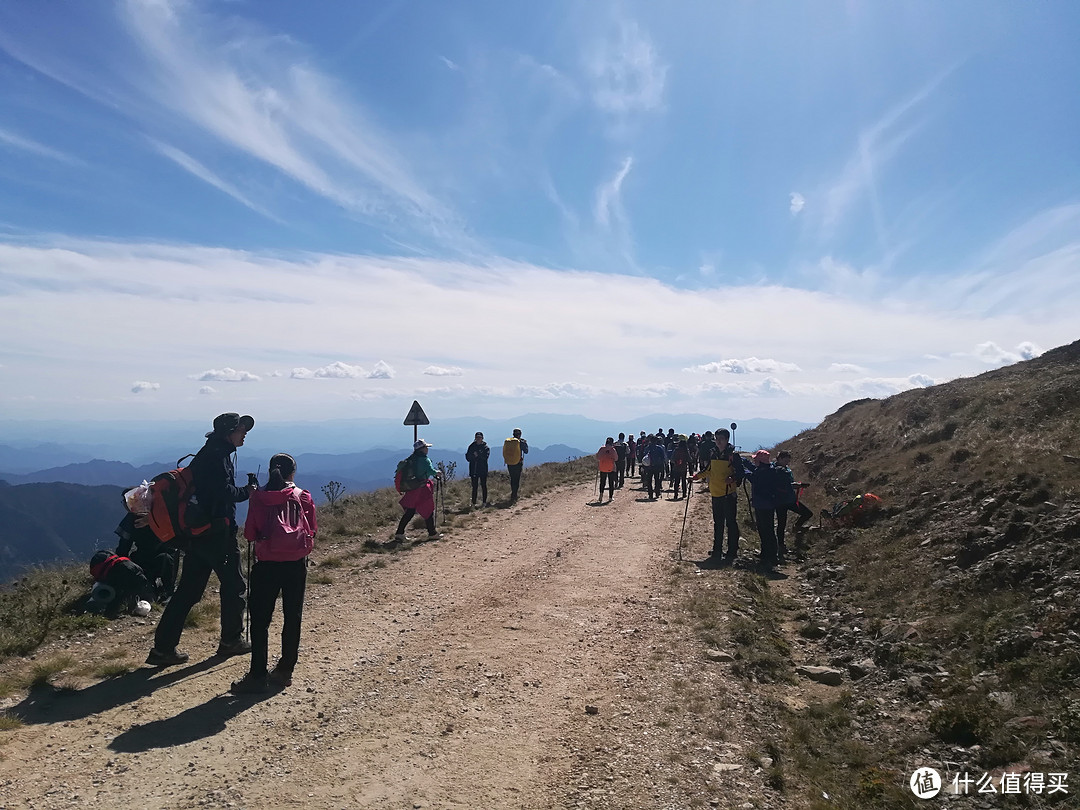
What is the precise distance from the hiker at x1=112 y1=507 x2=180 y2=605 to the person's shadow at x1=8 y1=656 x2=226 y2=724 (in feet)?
8.53

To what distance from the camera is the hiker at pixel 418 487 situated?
13734 millimetres

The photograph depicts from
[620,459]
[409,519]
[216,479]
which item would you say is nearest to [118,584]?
[216,479]

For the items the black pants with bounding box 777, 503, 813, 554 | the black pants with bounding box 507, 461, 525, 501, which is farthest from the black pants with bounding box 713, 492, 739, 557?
the black pants with bounding box 507, 461, 525, 501

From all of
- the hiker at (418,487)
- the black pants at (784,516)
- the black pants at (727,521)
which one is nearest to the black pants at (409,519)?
the hiker at (418,487)

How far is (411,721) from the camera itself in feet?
18.9

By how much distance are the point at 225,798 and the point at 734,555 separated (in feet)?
34.8

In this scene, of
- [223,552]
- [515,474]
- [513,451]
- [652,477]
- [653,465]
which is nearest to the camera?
[223,552]

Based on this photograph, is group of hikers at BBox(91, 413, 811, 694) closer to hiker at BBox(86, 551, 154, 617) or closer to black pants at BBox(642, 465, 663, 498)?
hiker at BBox(86, 551, 154, 617)

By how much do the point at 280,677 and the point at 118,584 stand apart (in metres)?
3.92

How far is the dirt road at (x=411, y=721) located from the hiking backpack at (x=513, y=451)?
1068 cm

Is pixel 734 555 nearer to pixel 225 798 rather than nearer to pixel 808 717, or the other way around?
pixel 808 717

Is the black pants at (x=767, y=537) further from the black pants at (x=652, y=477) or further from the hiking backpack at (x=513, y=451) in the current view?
the black pants at (x=652, y=477)

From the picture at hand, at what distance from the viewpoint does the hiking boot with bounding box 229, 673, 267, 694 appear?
241 inches

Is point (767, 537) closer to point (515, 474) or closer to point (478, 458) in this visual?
point (478, 458)
